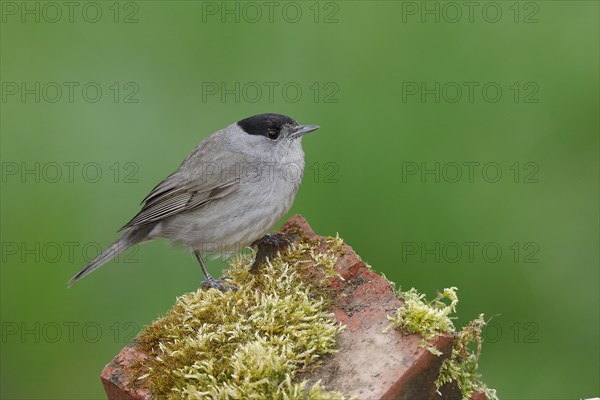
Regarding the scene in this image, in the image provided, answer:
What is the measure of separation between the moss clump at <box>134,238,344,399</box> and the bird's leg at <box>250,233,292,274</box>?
19cm

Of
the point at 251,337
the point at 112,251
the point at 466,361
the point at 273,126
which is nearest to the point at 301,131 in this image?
the point at 273,126

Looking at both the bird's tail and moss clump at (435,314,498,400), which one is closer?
moss clump at (435,314,498,400)

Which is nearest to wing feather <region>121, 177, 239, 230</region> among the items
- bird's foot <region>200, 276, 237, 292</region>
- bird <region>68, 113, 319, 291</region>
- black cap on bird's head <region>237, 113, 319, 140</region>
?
bird <region>68, 113, 319, 291</region>

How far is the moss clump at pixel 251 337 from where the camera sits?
4.16 metres

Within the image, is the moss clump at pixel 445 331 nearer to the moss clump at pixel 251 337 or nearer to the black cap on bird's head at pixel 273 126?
the moss clump at pixel 251 337

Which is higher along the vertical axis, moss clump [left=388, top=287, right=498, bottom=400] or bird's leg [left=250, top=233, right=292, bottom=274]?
bird's leg [left=250, top=233, right=292, bottom=274]

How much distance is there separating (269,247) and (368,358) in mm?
1456

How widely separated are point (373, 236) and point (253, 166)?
5.14 feet

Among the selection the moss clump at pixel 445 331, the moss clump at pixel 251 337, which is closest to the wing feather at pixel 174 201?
the moss clump at pixel 251 337

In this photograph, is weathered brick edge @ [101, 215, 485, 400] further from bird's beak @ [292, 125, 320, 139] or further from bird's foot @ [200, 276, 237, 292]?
bird's beak @ [292, 125, 320, 139]

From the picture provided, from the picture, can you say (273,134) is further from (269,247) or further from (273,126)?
(269,247)

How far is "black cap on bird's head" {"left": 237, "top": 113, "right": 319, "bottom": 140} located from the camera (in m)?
6.07

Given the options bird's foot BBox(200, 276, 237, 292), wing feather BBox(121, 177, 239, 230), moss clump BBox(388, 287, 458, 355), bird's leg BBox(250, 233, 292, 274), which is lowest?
bird's foot BBox(200, 276, 237, 292)

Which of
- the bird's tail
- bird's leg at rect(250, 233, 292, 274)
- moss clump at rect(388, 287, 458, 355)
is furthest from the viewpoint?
the bird's tail
